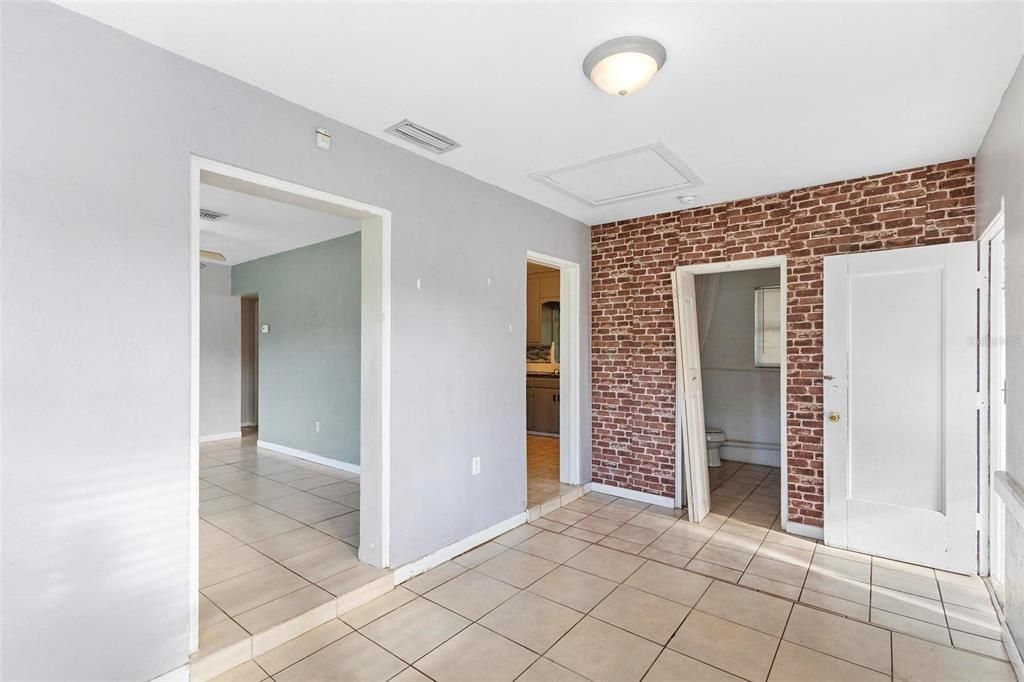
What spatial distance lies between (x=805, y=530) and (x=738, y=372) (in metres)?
2.65

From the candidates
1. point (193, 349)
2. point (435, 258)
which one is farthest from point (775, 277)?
point (193, 349)

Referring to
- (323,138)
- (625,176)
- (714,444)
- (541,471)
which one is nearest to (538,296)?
(541,471)

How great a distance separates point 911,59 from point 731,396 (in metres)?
4.62

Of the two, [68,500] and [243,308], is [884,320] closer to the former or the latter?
[68,500]

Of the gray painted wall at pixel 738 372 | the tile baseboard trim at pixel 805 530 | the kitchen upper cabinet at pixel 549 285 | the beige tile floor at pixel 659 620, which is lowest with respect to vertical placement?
the beige tile floor at pixel 659 620

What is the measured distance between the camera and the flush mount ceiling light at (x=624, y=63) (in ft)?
6.48

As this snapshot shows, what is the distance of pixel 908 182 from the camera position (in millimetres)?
3389

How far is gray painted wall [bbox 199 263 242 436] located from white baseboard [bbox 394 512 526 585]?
5.27m

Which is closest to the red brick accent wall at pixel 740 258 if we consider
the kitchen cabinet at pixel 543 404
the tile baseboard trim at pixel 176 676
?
the kitchen cabinet at pixel 543 404

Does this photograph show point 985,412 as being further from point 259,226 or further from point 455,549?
point 259,226

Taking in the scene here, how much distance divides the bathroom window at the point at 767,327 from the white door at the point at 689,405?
1.88 m

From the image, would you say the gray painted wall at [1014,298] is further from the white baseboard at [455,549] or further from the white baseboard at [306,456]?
the white baseboard at [306,456]

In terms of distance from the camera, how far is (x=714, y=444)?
581 centimetres

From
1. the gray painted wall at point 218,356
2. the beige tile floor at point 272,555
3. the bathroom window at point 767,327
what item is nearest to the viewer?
the beige tile floor at point 272,555
